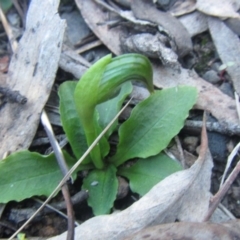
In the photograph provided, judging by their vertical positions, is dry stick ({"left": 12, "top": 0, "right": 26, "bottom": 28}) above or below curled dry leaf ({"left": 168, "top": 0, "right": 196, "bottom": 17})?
above

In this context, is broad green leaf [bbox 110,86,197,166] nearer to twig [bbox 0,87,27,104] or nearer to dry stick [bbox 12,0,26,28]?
twig [bbox 0,87,27,104]

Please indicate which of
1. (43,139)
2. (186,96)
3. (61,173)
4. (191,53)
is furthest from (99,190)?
(191,53)

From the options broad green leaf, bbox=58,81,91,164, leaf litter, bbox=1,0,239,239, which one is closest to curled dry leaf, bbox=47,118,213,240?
leaf litter, bbox=1,0,239,239

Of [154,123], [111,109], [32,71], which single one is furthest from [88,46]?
[154,123]

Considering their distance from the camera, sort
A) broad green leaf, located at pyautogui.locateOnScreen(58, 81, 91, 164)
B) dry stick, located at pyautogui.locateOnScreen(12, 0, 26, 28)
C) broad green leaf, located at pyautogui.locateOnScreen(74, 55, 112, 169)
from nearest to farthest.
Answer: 1. broad green leaf, located at pyautogui.locateOnScreen(74, 55, 112, 169)
2. broad green leaf, located at pyautogui.locateOnScreen(58, 81, 91, 164)
3. dry stick, located at pyautogui.locateOnScreen(12, 0, 26, 28)

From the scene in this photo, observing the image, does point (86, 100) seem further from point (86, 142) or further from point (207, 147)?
point (207, 147)

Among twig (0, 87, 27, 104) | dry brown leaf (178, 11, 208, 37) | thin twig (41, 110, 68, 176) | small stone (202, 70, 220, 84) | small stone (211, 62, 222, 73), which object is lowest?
thin twig (41, 110, 68, 176)

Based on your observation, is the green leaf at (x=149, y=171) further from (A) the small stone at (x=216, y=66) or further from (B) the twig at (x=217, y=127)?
(A) the small stone at (x=216, y=66)
